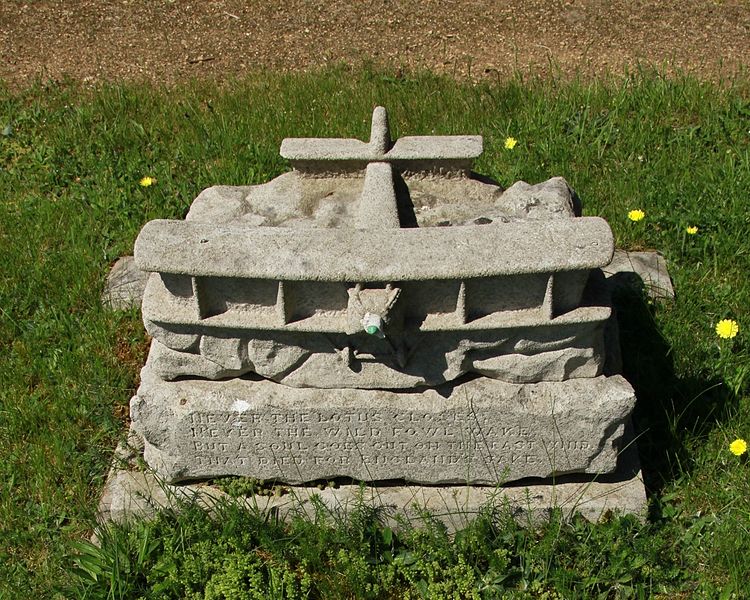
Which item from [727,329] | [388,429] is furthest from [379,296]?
[727,329]

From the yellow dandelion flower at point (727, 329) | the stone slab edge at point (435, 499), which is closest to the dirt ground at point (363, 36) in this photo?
the yellow dandelion flower at point (727, 329)

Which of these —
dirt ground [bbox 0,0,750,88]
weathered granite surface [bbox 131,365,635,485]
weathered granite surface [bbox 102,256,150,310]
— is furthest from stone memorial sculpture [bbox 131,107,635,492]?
dirt ground [bbox 0,0,750,88]

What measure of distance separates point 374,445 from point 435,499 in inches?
13.2

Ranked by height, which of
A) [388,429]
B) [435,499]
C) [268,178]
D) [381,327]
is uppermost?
[381,327]

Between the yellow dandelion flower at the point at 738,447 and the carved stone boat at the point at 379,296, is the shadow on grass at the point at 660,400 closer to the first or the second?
the yellow dandelion flower at the point at 738,447

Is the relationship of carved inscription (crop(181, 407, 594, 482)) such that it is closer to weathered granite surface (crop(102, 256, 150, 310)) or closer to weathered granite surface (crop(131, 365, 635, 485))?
weathered granite surface (crop(131, 365, 635, 485))

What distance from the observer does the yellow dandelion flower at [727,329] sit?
4.09 meters

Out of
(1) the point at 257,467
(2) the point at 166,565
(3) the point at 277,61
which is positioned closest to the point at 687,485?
(1) the point at 257,467

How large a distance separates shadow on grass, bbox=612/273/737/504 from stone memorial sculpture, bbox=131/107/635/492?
0.23 meters

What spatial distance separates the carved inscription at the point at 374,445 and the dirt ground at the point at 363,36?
3.26 m

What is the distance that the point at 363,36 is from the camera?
659cm

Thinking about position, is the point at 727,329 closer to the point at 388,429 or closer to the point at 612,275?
the point at 612,275

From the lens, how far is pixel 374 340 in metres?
3.21

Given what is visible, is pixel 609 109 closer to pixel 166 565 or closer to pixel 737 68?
pixel 737 68
